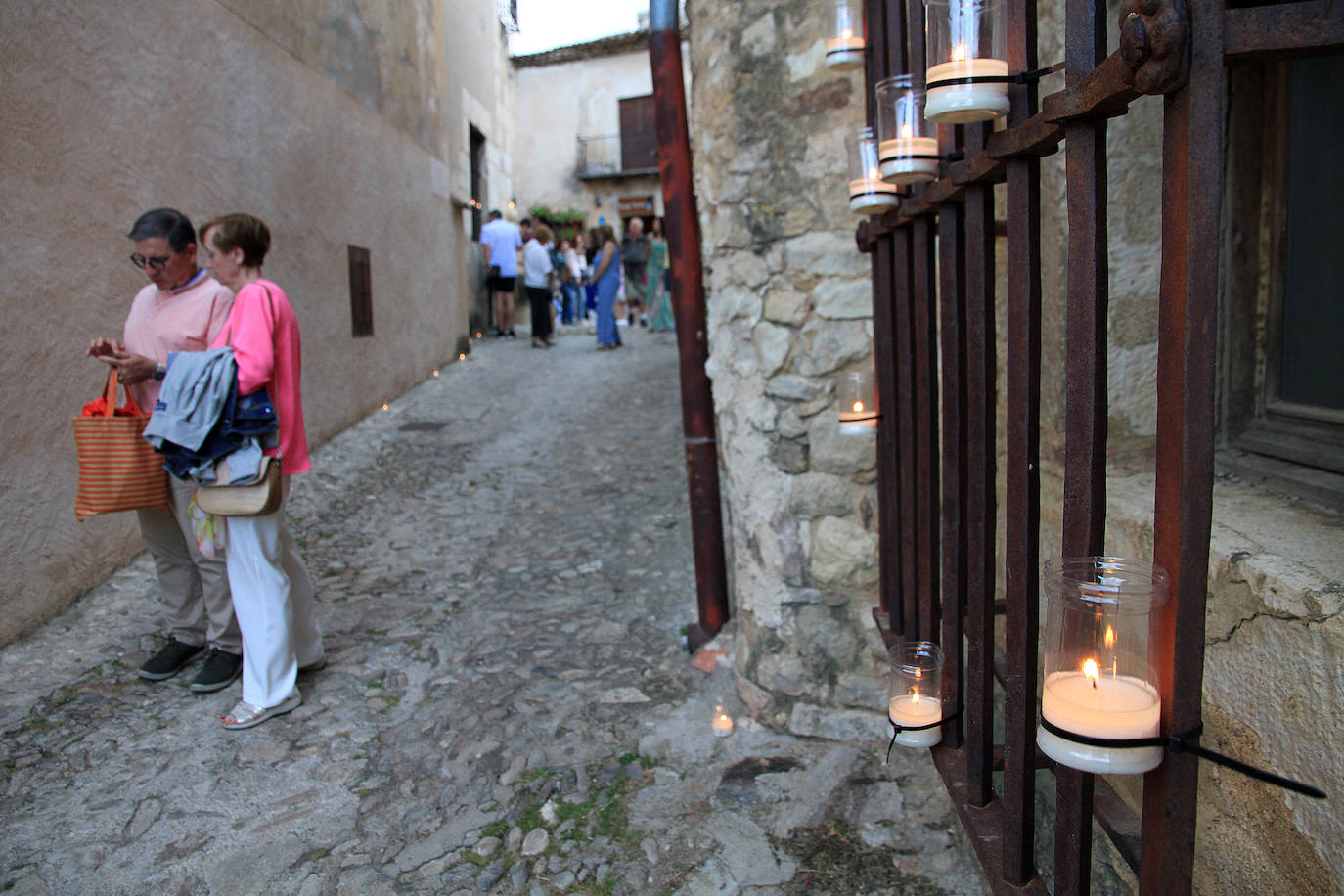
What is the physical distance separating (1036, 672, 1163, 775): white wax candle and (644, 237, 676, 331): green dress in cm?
1196

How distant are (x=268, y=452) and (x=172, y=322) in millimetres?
621

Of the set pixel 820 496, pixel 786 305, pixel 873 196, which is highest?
pixel 873 196

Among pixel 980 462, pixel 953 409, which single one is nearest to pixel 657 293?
pixel 953 409

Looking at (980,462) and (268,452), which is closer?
(980,462)

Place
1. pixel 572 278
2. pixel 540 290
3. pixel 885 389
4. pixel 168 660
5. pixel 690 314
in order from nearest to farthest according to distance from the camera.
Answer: pixel 885 389, pixel 168 660, pixel 690 314, pixel 540 290, pixel 572 278

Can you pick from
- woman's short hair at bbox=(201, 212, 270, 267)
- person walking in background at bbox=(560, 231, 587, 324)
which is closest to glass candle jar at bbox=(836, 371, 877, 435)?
woman's short hair at bbox=(201, 212, 270, 267)

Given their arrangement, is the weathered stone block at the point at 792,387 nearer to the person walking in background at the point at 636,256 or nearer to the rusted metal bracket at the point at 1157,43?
the rusted metal bracket at the point at 1157,43

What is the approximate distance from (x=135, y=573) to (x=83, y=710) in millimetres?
1292

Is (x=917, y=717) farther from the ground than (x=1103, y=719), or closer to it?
closer to it

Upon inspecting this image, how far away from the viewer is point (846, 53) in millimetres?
2373

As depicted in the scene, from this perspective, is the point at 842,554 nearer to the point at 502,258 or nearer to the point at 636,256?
the point at 502,258

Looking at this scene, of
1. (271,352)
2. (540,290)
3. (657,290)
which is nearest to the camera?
(271,352)

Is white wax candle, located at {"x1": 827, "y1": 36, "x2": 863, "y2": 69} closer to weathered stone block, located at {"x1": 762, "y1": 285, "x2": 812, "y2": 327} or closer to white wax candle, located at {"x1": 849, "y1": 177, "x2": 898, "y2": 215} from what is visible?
white wax candle, located at {"x1": 849, "y1": 177, "x2": 898, "y2": 215}

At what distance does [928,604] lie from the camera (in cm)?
197
